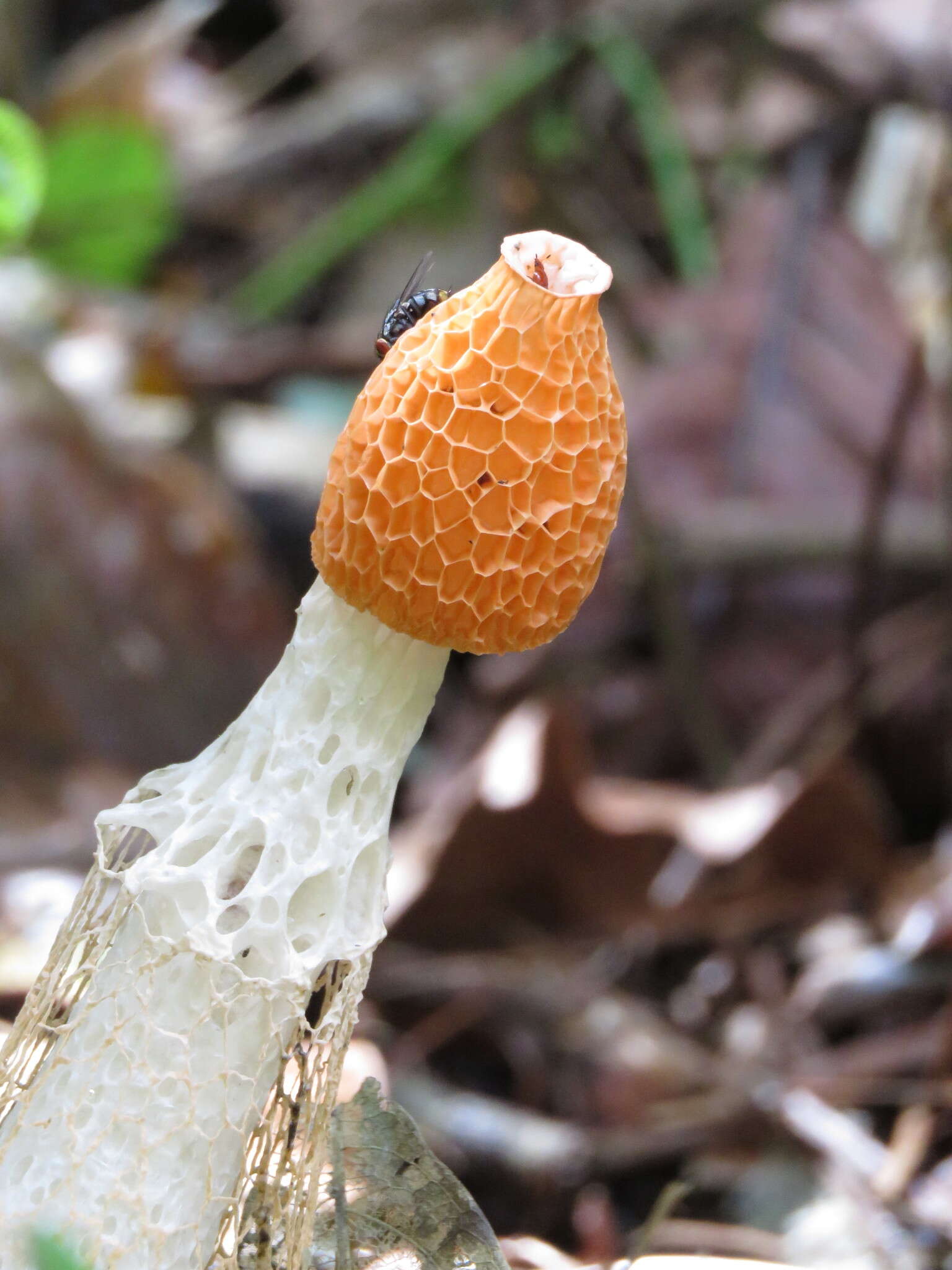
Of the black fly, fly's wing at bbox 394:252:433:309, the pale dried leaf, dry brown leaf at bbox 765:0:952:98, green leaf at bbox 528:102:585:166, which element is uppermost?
dry brown leaf at bbox 765:0:952:98

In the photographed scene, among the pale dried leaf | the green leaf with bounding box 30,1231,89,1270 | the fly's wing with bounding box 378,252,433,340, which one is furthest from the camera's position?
the fly's wing with bounding box 378,252,433,340

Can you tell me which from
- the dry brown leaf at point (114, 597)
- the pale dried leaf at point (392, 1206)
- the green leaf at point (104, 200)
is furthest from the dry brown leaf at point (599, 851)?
the green leaf at point (104, 200)

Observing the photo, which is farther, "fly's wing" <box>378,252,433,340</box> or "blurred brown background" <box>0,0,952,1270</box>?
"blurred brown background" <box>0,0,952,1270</box>

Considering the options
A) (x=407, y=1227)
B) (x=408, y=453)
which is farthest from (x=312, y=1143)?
(x=408, y=453)

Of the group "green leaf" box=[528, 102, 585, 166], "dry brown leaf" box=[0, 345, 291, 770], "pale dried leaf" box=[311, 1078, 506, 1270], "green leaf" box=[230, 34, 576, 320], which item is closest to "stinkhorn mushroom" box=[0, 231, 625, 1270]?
"pale dried leaf" box=[311, 1078, 506, 1270]

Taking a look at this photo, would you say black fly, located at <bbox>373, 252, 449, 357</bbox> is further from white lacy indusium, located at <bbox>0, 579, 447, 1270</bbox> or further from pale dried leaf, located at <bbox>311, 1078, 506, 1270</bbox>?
pale dried leaf, located at <bbox>311, 1078, 506, 1270</bbox>

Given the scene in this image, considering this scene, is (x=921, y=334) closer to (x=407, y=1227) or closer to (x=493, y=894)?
(x=493, y=894)

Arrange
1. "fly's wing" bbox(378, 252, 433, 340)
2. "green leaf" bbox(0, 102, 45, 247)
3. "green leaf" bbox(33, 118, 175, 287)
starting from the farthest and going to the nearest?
"green leaf" bbox(33, 118, 175, 287)
"green leaf" bbox(0, 102, 45, 247)
"fly's wing" bbox(378, 252, 433, 340)
